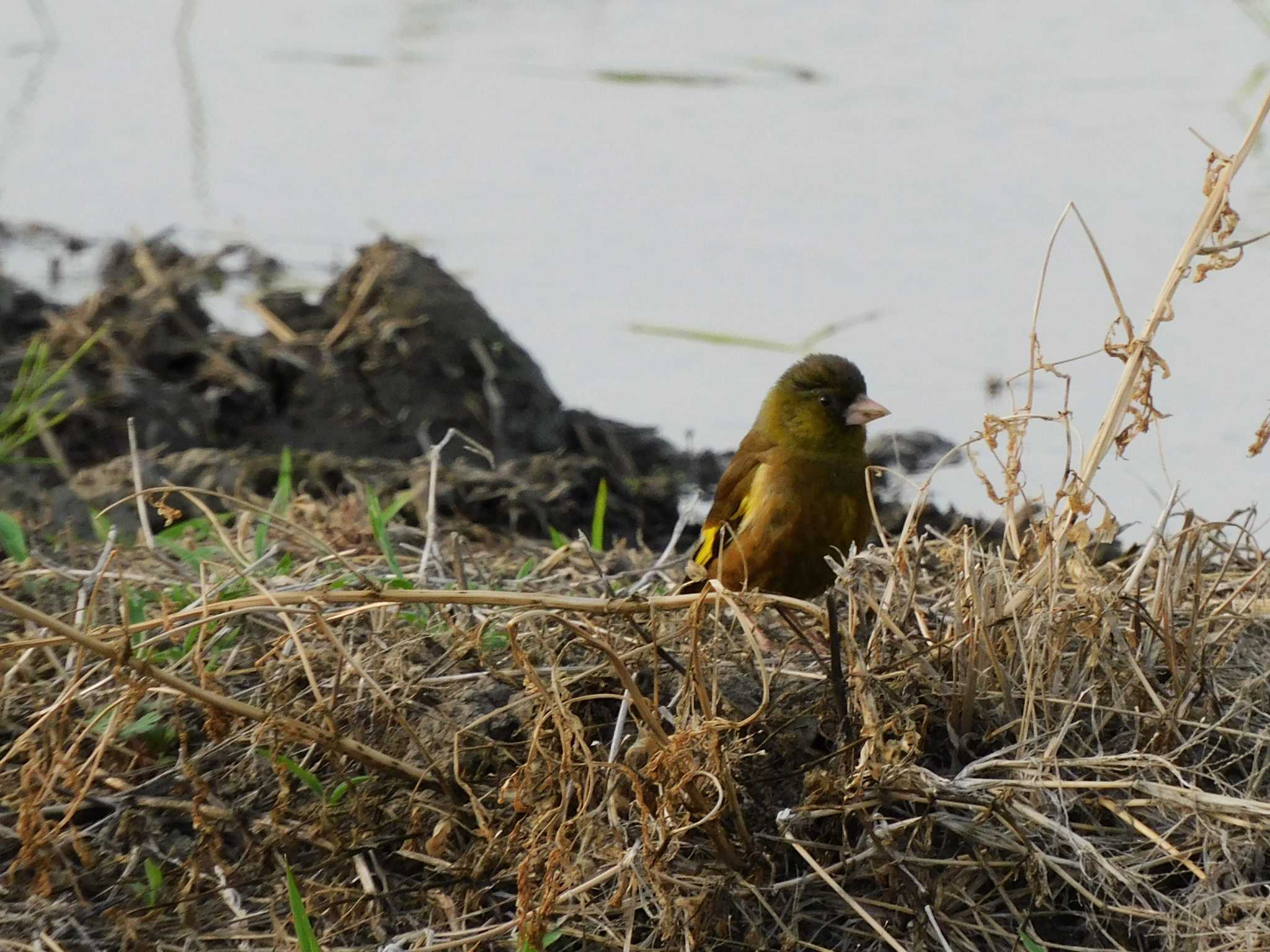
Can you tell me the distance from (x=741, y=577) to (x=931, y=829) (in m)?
1.38

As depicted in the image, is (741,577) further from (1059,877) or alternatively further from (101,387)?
(101,387)

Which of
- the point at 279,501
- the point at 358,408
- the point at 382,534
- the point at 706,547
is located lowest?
the point at 358,408

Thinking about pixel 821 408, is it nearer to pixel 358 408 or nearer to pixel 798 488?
pixel 798 488

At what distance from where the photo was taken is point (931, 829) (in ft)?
9.68

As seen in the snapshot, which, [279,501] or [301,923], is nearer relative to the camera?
[301,923]

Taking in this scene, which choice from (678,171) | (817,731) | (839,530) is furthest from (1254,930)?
(678,171)

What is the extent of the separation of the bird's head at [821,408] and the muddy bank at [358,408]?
97cm

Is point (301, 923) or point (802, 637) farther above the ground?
point (802, 637)

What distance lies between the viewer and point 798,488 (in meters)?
4.31

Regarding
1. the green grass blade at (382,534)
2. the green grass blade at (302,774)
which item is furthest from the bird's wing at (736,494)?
the green grass blade at (302,774)

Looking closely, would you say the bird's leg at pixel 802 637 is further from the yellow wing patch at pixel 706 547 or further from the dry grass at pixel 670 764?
the yellow wing patch at pixel 706 547

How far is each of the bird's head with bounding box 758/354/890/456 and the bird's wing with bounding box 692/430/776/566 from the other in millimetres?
51

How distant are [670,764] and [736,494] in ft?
5.87

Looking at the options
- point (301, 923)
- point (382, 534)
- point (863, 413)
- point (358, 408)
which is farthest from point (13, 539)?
point (358, 408)
